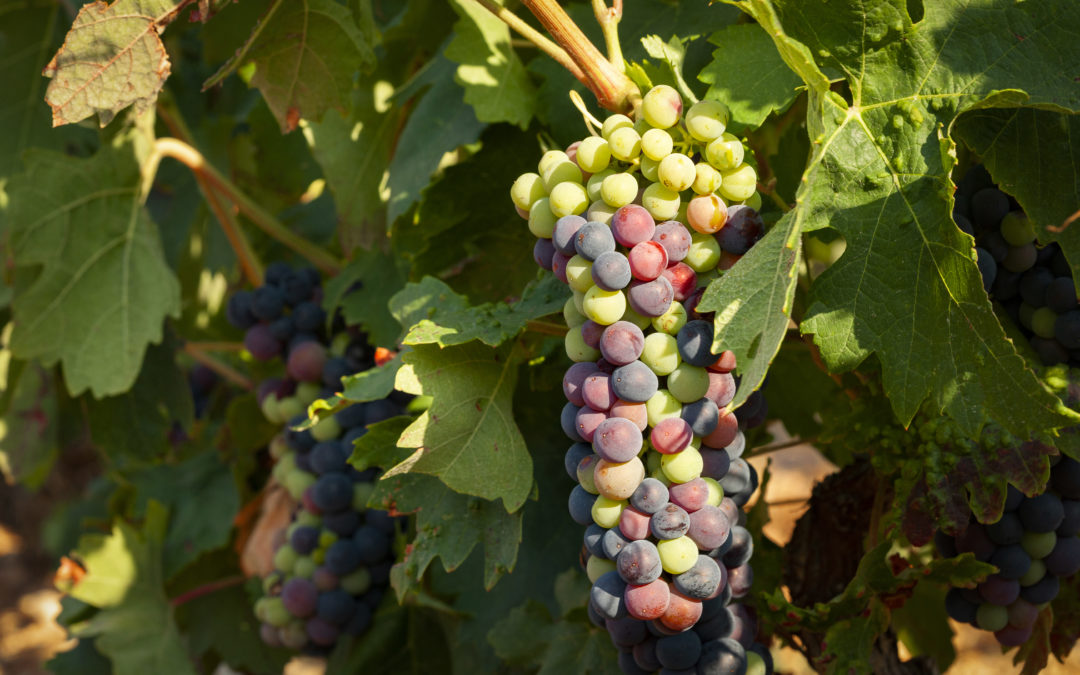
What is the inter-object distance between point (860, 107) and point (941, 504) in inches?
16.6

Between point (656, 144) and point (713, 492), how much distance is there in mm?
332

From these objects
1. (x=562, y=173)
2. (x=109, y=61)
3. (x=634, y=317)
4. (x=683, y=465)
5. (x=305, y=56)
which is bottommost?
(x=683, y=465)

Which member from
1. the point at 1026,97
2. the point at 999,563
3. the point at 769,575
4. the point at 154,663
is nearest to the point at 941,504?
the point at 999,563

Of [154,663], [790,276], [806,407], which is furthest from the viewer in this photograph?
[154,663]

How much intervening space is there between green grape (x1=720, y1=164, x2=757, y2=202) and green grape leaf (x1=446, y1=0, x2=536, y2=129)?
41 centimetres

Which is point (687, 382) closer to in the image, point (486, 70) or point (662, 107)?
point (662, 107)

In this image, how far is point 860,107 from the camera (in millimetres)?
793

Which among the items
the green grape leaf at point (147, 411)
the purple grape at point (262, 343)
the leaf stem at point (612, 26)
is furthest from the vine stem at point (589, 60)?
the green grape leaf at point (147, 411)

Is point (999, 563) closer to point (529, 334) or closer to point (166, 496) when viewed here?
point (529, 334)

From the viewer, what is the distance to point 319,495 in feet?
4.37

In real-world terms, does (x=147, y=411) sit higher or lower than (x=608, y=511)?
lower

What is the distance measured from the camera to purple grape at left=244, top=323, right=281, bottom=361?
1491 millimetres

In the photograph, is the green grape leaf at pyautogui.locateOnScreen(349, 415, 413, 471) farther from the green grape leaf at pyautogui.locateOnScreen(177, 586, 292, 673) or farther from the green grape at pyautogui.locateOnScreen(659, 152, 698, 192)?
the green grape leaf at pyautogui.locateOnScreen(177, 586, 292, 673)

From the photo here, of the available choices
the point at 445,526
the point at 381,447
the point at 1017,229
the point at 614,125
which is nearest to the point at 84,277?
the point at 381,447
